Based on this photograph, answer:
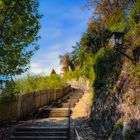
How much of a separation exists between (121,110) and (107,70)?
5.59 m

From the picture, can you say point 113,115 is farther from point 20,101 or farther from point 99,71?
point 20,101

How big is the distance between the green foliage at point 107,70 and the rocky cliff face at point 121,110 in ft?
2.00

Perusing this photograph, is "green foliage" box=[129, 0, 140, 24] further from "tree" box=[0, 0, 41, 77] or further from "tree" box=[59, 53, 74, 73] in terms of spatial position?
"tree" box=[59, 53, 74, 73]

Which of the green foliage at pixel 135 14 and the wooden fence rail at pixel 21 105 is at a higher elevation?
the green foliage at pixel 135 14

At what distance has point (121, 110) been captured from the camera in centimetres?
1321

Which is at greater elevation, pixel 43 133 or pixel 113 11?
pixel 113 11

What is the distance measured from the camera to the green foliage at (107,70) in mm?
16859

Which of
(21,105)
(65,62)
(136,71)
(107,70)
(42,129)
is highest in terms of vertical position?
(65,62)

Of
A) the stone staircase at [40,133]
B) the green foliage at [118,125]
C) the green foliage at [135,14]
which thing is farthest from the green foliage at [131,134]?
the stone staircase at [40,133]

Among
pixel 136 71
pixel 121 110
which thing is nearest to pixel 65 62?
pixel 121 110

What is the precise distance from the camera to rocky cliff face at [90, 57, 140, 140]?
37.0ft

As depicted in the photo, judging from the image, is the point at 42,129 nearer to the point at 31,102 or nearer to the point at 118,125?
the point at 118,125

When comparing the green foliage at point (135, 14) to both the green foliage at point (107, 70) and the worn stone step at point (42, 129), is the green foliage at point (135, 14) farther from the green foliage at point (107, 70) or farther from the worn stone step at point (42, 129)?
the worn stone step at point (42, 129)

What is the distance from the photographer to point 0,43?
57.8ft
